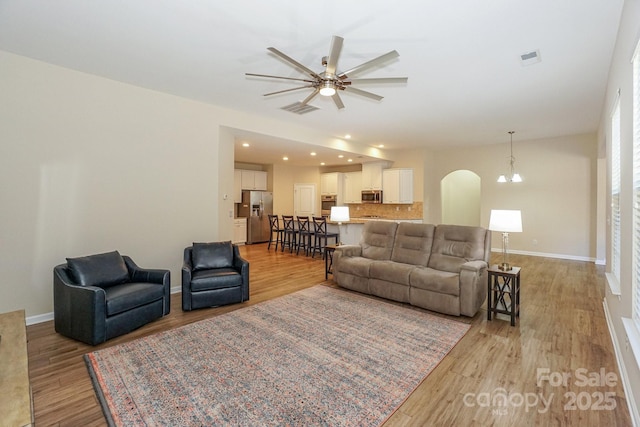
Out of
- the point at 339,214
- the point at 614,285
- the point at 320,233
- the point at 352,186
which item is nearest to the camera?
the point at 614,285

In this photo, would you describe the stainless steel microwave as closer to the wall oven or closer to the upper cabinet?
the wall oven

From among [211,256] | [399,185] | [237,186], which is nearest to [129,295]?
[211,256]

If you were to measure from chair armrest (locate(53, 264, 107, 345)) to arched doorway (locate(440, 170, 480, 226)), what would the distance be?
31.9 ft

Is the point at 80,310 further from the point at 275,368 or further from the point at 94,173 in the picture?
the point at 275,368

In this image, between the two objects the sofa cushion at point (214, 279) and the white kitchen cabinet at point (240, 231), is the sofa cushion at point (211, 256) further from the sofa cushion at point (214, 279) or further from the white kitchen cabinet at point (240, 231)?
the white kitchen cabinet at point (240, 231)

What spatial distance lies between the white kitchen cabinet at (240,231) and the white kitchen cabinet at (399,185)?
466 centimetres

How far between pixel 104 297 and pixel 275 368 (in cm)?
186

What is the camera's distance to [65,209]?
351 cm

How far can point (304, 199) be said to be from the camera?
10.8m

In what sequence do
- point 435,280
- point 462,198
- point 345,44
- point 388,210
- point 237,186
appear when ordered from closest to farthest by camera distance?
1. point 345,44
2. point 435,280
3. point 388,210
4. point 237,186
5. point 462,198

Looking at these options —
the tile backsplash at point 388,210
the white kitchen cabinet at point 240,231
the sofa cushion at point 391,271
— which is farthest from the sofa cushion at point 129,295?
the tile backsplash at point 388,210

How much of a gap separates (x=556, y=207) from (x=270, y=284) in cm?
704

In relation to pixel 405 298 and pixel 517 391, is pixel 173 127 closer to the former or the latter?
pixel 405 298

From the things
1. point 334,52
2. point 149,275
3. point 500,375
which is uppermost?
point 334,52
